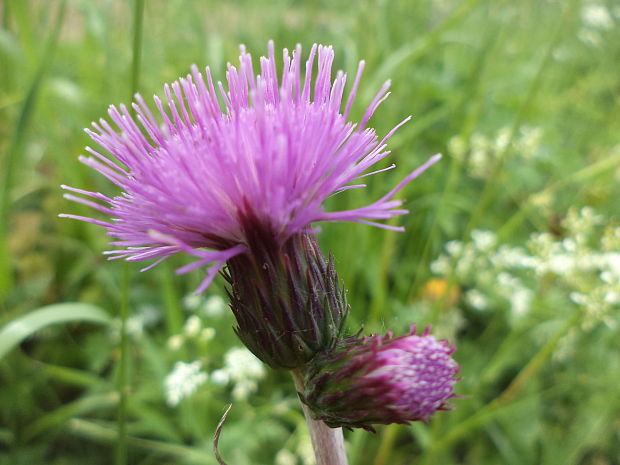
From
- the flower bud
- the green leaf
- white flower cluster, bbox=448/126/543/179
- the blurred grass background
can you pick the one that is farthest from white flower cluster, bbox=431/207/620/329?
the green leaf

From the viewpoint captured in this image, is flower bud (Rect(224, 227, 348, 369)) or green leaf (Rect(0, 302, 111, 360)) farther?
green leaf (Rect(0, 302, 111, 360))

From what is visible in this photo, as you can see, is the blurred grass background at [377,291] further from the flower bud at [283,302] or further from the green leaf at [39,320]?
the flower bud at [283,302]

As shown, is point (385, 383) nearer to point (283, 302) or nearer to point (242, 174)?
point (283, 302)

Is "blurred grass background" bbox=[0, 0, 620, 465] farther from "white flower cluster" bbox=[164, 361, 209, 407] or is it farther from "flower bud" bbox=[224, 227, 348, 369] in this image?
"flower bud" bbox=[224, 227, 348, 369]

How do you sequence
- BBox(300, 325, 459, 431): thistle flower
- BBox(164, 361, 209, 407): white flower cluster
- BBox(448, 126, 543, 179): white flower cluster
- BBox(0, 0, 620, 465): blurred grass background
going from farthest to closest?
BBox(448, 126, 543, 179): white flower cluster
BBox(0, 0, 620, 465): blurred grass background
BBox(164, 361, 209, 407): white flower cluster
BBox(300, 325, 459, 431): thistle flower

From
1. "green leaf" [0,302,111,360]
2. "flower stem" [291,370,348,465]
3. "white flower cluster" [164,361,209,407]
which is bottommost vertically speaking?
"flower stem" [291,370,348,465]

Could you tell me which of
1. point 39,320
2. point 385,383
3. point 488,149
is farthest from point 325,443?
point 488,149

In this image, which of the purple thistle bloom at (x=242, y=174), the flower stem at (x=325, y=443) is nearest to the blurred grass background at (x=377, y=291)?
the purple thistle bloom at (x=242, y=174)
